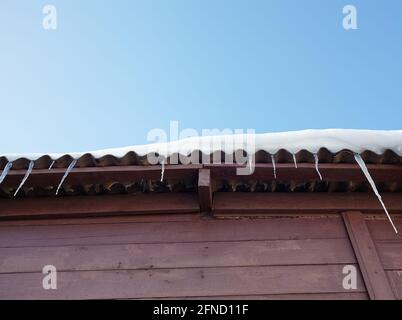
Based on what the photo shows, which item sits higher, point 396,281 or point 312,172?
point 312,172

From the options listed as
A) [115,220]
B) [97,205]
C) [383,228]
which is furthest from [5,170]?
[383,228]

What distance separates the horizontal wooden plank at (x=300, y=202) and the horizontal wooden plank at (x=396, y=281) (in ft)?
1.45

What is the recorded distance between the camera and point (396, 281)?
248 cm

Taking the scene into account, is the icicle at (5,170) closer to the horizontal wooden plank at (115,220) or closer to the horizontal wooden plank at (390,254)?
the horizontal wooden plank at (115,220)

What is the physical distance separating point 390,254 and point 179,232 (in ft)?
4.04

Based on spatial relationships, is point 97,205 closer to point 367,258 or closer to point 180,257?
point 180,257

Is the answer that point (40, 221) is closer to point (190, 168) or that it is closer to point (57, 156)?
point (57, 156)

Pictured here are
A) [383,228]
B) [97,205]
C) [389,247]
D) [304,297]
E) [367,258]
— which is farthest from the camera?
[97,205]

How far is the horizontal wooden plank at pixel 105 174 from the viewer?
108 inches

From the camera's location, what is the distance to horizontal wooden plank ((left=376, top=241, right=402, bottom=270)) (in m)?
2.57

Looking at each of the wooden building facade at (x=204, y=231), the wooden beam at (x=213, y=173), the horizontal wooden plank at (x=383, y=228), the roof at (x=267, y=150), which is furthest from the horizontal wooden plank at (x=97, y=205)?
the horizontal wooden plank at (x=383, y=228)
